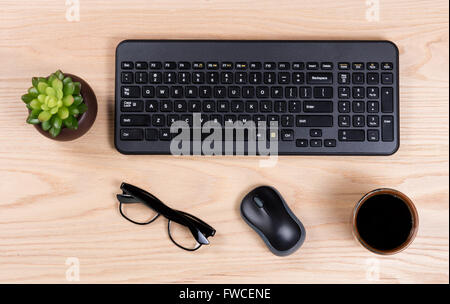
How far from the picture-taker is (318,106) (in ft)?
2.02

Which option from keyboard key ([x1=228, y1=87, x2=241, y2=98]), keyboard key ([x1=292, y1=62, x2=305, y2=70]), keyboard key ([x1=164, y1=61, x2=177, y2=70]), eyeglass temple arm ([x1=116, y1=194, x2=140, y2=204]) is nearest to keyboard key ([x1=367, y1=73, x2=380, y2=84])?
keyboard key ([x1=292, y1=62, x2=305, y2=70])

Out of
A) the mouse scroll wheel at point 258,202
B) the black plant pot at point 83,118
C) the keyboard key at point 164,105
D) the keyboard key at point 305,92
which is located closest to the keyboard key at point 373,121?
the keyboard key at point 305,92

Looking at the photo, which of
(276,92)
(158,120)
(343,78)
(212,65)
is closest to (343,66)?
(343,78)

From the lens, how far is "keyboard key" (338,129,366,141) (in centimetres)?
61

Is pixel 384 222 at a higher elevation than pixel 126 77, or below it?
below

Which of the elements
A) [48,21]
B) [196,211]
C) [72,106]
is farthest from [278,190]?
[48,21]

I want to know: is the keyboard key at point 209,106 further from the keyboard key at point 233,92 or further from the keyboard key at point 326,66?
the keyboard key at point 326,66

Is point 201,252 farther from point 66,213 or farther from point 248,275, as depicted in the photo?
point 66,213

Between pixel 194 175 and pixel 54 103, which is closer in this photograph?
pixel 54 103

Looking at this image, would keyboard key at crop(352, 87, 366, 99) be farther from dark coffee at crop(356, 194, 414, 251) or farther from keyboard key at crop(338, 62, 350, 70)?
dark coffee at crop(356, 194, 414, 251)

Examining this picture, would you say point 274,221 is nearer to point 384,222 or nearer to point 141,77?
point 384,222

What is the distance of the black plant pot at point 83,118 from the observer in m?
0.58

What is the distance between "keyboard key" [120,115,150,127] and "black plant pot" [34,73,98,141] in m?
0.05

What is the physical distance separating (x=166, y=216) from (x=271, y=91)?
281mm
